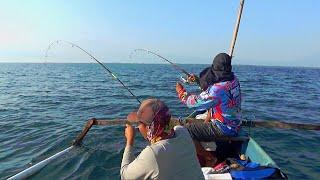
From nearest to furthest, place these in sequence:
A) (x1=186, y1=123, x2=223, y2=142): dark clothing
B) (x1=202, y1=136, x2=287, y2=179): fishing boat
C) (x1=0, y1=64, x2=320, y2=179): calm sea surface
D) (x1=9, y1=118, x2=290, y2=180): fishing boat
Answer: (x1=202, y1=136, x2=287, y2=179): fishing boat, (x1=9, y1=118, x2=290, y2=180): fishing boat, (x1=186, y1=123, x2=223, y2=142): dark clothing, (x1=0, y1=64, x2=320, y2=179): calm sea surface

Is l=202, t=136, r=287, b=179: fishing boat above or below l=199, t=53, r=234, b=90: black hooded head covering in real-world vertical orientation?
below

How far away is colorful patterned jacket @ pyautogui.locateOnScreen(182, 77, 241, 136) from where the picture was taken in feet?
25.1

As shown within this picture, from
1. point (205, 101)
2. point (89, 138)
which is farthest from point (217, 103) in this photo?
point (89, 138)

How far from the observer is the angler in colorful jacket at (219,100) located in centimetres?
766

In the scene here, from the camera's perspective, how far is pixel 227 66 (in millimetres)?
7668

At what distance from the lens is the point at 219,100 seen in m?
7.68

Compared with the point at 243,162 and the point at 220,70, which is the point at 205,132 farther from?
the point at 220,70

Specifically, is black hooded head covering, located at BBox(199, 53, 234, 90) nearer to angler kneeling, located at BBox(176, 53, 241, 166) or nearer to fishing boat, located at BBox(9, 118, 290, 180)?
angler kneeling, located at BBox(176, 53, 241, 166)

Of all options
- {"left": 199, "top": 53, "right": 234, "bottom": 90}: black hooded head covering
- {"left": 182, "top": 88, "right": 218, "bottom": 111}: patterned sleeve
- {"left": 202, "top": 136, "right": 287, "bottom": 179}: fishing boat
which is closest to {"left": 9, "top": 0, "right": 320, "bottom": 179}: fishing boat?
{"left": 202, "top": 136, "right": 287, "bottom": 179}: fishing boat

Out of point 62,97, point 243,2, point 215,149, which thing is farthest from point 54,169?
point 62,97

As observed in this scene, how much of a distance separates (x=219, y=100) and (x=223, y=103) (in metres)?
0.13

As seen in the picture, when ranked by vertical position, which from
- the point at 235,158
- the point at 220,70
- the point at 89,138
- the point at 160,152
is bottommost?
the point at 89,138

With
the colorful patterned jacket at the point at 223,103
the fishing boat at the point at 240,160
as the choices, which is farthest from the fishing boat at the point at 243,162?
the colorful patterned jacket at the point at 223,103

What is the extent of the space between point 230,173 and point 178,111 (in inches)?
516
